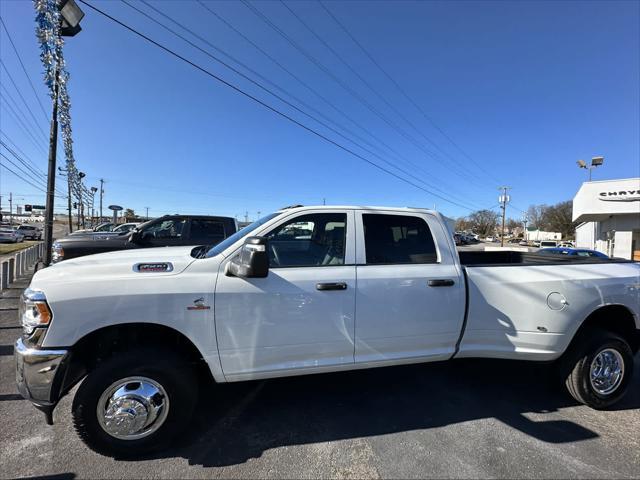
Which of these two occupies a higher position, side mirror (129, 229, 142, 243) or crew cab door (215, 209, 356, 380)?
side mirror (129, 229, 142, 243)

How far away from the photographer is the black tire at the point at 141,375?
2605 mm

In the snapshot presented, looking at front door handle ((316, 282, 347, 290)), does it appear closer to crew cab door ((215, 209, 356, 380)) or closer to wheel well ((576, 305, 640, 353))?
crew cab door ((215, 209, 356, 380))

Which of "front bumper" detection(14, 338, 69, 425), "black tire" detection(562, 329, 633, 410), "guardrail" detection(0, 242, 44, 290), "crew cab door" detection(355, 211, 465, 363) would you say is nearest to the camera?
"front bumper" detection(14, 338, 69, 425)

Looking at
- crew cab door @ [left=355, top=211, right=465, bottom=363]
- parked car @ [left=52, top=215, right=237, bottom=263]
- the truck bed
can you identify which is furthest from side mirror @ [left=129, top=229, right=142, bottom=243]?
the truck bed

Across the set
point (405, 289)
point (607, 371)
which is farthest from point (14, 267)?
point (607, 371)

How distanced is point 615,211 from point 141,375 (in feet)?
107

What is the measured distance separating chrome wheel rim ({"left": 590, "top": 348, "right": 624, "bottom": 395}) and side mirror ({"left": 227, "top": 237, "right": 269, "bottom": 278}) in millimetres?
3459

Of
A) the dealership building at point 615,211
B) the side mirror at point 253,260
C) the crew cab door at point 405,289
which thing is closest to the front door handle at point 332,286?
the crew cab door at point 405,289

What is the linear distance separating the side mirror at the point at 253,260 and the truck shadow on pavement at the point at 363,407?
1398 mm

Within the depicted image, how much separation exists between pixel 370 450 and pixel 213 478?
1.19 meters

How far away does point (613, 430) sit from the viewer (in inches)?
129

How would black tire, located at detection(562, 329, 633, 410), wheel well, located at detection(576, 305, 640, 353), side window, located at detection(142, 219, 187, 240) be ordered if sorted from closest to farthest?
black tire, located at detection(562, 329, 633, 410) → wheel well, located at detection(576, 305, 640, 353) → side window, located at detection(142, 219, 187, 240)

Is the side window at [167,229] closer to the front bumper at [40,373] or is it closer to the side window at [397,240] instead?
the front bumper at [40,373]

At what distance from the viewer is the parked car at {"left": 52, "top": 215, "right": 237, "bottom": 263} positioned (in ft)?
26.4
